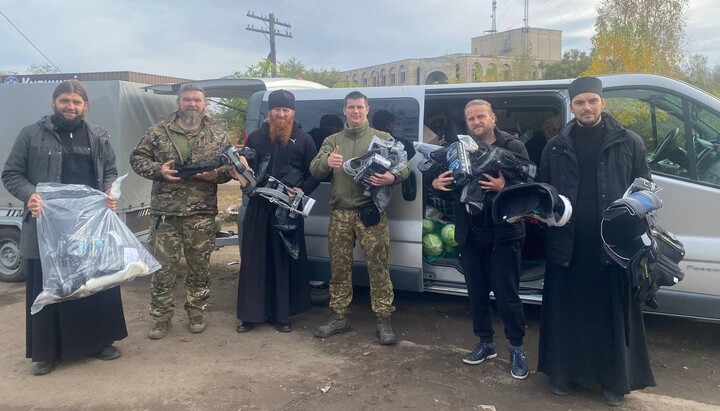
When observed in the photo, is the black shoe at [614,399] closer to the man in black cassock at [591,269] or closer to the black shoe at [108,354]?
the man in black cassock at [591,269]

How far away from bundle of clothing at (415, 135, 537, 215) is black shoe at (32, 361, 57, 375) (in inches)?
131

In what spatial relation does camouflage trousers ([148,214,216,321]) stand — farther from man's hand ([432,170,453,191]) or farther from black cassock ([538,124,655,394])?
black cassock ([538,124,655,394])

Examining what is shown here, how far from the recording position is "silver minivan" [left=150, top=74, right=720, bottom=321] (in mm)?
3982

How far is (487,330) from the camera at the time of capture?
4062mm

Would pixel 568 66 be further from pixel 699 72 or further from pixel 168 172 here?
pixel 168 172

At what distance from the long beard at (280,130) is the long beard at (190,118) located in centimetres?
63

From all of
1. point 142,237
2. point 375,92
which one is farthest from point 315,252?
point 142,237

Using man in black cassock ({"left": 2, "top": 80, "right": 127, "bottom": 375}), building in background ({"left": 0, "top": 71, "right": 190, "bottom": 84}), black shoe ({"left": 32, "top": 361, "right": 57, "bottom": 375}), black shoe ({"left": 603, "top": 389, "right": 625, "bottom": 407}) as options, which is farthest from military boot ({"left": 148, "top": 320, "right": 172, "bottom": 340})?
building in background ({"left": 0, "top": 71, "right": 190, "bottom": 84})

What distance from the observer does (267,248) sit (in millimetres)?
4742

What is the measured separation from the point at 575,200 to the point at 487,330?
1.25 metres

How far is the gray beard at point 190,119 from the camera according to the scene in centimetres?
456

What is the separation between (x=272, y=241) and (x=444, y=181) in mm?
1737

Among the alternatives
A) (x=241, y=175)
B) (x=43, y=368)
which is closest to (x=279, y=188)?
(x=241, y=175)

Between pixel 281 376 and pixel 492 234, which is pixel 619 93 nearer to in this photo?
pixel 492 234
